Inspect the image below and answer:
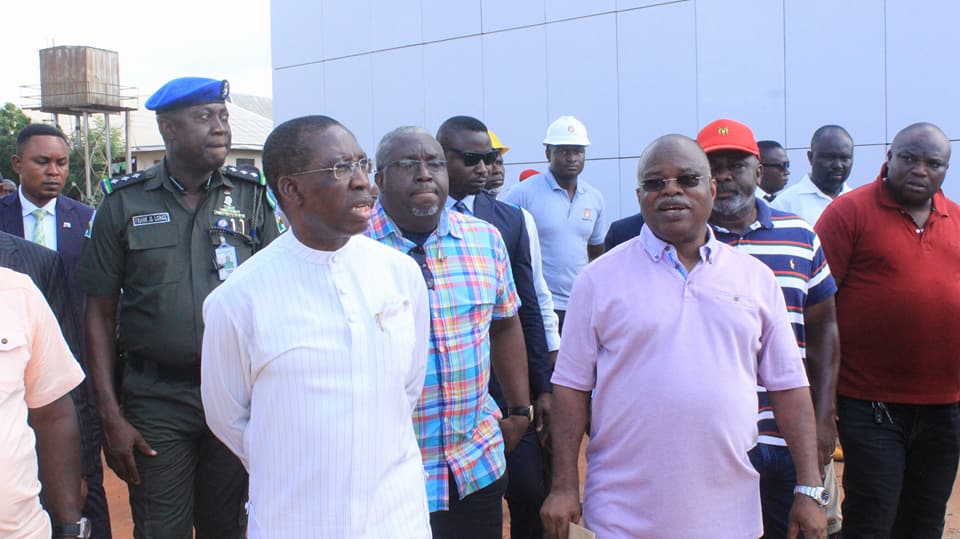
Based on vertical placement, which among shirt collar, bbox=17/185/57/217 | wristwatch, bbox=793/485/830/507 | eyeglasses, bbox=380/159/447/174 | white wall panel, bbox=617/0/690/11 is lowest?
wristwatch, bbox=793/485/830/507

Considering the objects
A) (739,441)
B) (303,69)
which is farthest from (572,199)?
(303,69)

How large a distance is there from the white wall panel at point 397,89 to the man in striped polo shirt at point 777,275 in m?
10.4

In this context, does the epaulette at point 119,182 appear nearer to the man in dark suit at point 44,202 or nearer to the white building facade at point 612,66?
the man in dark suit at point 44,202

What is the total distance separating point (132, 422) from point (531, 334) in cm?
180

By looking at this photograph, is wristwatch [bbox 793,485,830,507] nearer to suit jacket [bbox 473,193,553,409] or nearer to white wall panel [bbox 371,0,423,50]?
suit jacket [bbox 473,193,553,409]

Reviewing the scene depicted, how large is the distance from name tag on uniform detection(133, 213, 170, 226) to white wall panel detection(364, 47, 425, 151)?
33.3ft

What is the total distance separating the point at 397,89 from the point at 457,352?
444 inches

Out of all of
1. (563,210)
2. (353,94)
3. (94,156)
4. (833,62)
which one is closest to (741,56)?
(833,62)

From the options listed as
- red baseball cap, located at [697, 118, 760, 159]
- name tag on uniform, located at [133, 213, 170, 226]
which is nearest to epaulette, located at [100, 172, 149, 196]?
name tag on uniform, located at [133, 213, 170, 226]

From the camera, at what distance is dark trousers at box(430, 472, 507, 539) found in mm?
3219

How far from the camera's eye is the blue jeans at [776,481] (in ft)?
10.5

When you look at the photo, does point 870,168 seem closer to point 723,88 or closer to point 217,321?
point 723,88

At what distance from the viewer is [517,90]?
12320 millimetres

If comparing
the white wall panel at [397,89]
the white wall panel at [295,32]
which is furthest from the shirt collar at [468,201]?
the white wall panel at [295,32]
